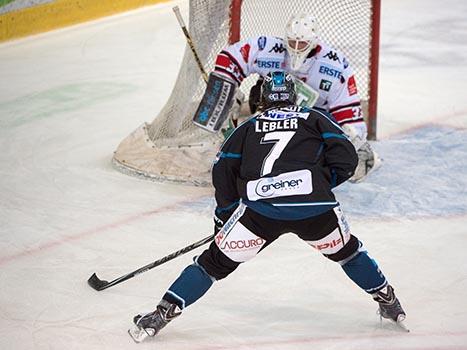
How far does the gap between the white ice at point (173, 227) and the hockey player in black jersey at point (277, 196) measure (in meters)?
0.24

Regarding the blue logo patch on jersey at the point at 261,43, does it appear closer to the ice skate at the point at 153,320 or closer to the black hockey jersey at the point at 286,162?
the black hockey jersey at the point at 286,162

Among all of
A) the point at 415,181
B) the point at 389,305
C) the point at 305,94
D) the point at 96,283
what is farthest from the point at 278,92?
the point at 415,181

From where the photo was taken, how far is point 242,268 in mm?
3879

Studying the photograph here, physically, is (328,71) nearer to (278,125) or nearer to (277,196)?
(278,125)

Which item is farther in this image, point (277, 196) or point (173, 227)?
point (173, 227)

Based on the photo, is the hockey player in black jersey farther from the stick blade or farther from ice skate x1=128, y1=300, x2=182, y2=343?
the stick blade

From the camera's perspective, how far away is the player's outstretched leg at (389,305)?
10.6 feet

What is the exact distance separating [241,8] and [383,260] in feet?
5.09

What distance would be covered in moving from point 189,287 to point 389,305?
0.63m

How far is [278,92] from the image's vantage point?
129 inches

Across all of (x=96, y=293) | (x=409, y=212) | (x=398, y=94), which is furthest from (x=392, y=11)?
(x=96, y=293)

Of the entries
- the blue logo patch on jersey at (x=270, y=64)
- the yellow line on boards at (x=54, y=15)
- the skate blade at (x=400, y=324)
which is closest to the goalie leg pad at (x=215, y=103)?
the blue logo patch on jersey at (x=270, y=64)

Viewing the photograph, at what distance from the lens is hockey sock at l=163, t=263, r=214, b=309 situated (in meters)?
3.13

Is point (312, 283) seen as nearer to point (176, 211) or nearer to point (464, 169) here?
point (176, 211)
